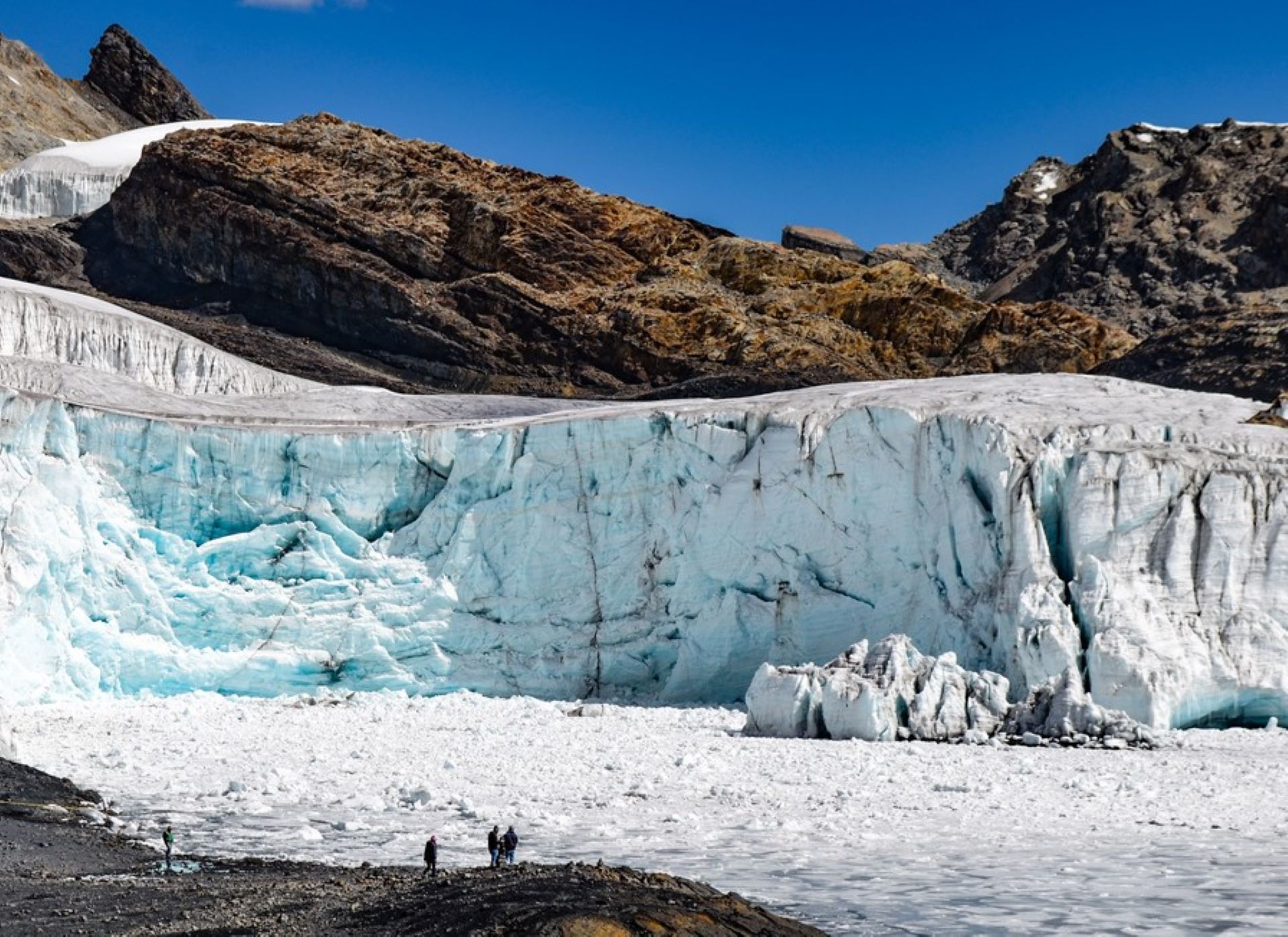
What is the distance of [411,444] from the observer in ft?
95.8

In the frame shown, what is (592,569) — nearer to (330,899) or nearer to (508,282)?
(330,899)

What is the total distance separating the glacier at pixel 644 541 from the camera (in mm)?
24031

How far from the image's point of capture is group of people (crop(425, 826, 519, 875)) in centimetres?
1322

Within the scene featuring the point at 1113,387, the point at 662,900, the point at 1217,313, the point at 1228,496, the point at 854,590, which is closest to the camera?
the point at 662,900

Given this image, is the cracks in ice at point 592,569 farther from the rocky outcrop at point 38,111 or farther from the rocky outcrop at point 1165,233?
the rocky outcrop at point 38,111

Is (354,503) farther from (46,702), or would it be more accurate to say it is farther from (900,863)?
(900,863)

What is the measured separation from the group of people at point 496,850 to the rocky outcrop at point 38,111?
5064cm

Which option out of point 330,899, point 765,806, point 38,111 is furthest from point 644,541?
point 38,111

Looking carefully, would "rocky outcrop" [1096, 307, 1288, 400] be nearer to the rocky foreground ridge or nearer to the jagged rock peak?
the rocky foreground ridge

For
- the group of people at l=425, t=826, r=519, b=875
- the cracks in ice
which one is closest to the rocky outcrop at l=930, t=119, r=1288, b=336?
the cracks in ice

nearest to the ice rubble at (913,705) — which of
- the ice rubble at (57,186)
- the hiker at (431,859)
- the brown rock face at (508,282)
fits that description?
the hiker at (431,859)

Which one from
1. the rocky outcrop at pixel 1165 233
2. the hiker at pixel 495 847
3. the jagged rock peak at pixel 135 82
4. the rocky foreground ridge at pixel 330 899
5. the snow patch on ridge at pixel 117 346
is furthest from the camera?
the jagged rock peak at pixel 135 82

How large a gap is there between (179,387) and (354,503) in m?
9.65

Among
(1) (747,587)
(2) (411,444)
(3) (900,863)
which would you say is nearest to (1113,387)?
(1) (747,587)
